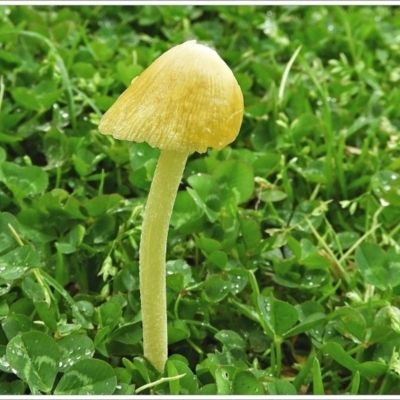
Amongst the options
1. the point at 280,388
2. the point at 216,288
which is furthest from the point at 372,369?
the point at 216,288

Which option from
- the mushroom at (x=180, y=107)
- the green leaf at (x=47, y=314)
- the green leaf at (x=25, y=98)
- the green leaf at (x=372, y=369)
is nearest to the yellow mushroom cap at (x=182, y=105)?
the mushroom at (x=180, y=107)

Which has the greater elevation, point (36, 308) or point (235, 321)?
point (36, 308)

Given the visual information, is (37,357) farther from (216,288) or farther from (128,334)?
(216,288)

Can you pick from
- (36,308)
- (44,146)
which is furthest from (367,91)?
(36,308)

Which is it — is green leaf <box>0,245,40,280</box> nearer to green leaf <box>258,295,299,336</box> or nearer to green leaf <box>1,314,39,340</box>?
green leaf <box>1,314,39,340</box>

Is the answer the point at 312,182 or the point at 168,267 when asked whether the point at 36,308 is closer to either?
the point at 168,267

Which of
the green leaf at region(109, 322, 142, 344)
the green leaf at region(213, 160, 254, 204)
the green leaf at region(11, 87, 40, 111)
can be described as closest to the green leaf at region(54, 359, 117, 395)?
the green leaf at region(109, 322, 142, 344)

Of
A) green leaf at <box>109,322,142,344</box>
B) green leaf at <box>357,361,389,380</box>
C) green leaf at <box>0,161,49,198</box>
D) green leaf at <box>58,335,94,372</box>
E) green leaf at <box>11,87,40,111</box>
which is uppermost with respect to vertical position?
green leaf at <box>11,87,40,111</box>
